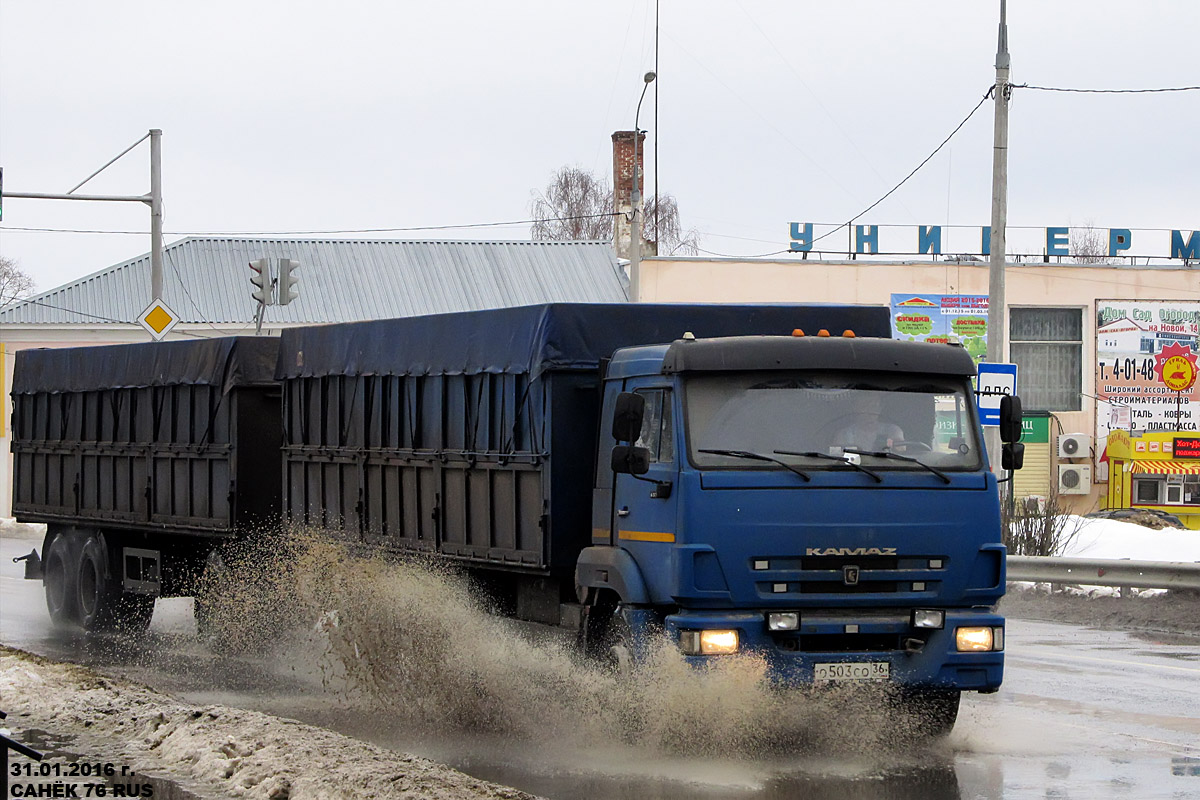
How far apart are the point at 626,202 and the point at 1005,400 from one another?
43.1 m

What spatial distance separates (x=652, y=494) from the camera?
9727 mm

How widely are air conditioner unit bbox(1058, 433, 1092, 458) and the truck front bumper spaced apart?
34.0 metres

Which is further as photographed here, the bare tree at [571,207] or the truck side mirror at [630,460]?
the bare tree at [571,207]

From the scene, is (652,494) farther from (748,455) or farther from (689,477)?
(748,455)

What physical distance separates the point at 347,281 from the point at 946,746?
3776cm

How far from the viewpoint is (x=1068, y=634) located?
1656 cm

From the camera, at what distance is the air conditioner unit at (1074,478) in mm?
42156

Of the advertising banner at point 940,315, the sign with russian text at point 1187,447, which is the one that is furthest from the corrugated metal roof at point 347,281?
the sign with russian text at point 1187,447

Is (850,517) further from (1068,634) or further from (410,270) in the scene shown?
(410,270)

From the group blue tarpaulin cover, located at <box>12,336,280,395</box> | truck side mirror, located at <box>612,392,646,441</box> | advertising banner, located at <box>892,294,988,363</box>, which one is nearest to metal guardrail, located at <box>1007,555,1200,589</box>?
blue tarpaulin cover, located at <box>12,336,280,395</box>

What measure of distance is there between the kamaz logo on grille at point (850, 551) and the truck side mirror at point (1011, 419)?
164 centimetres

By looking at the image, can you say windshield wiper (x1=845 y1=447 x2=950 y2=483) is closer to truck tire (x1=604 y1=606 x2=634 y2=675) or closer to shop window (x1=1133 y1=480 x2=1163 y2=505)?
truck tire (x1=604 y1=606 x2=634 y2=675)

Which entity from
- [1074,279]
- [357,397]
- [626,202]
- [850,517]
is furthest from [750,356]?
[626,202]

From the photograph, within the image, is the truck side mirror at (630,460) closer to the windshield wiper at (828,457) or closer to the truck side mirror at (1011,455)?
the windshield wiper at (828,457)
